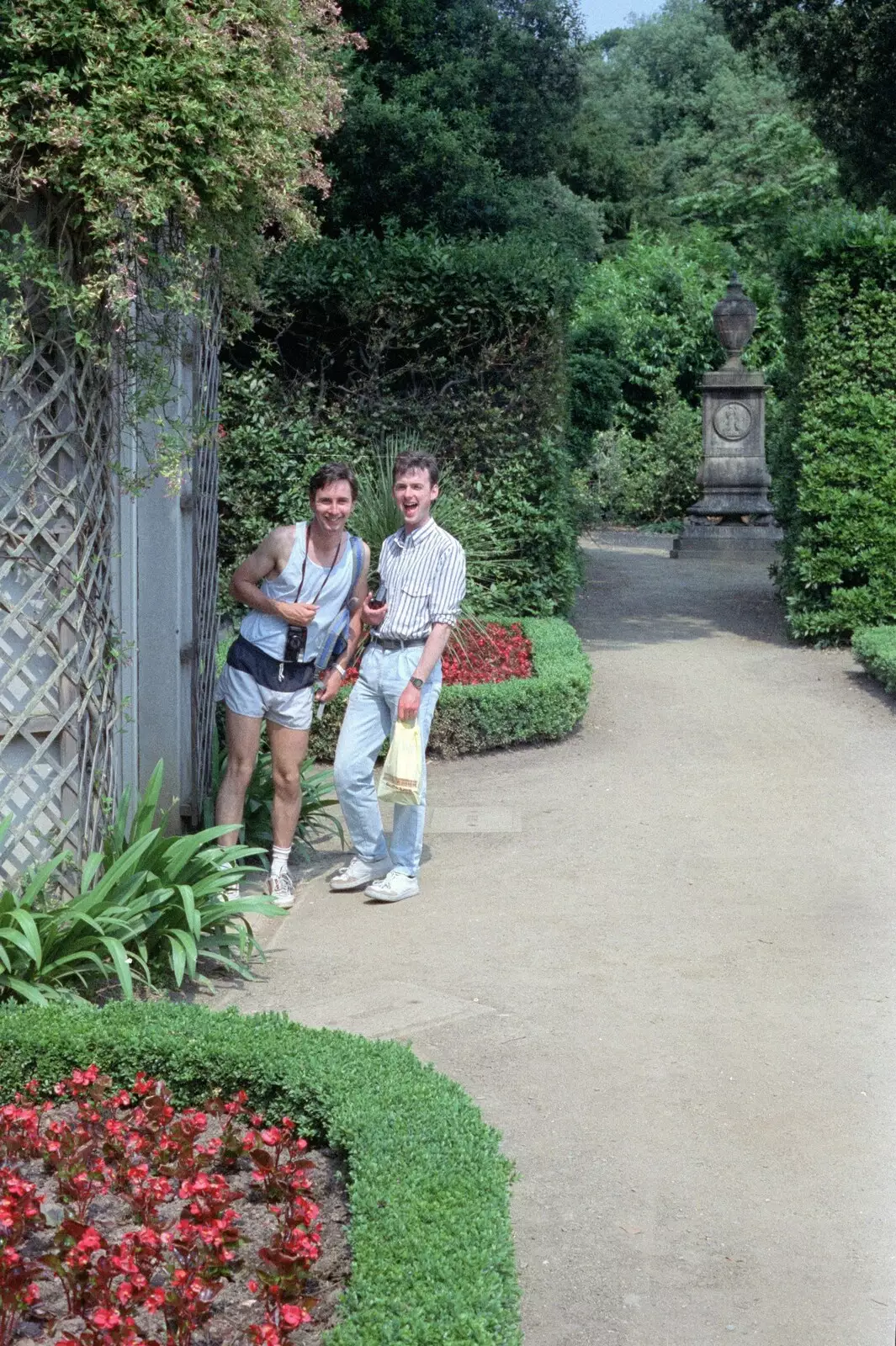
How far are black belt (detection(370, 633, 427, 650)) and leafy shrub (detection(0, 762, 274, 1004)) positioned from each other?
1210mm

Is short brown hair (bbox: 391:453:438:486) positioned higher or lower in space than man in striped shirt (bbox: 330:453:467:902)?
higher

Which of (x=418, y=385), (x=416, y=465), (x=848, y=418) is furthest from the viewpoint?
(x=848, y=418)

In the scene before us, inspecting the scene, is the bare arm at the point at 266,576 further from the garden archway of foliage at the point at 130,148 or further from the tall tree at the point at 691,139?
the tall tree at the point at 691,139

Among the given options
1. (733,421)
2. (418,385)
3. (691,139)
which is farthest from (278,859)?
(691,139)

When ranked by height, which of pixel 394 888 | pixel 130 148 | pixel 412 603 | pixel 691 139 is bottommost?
pixel 394 888

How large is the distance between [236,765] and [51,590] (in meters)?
1.45

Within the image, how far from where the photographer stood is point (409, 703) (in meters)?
6.29

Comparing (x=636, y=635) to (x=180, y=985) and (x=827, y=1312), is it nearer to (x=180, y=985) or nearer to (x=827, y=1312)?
(x=180, y=985)

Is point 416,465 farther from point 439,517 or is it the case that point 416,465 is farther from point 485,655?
point 439,517

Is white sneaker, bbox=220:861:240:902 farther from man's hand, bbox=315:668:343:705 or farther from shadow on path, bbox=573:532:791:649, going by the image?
shadow on path, bbox=573:532:791:649

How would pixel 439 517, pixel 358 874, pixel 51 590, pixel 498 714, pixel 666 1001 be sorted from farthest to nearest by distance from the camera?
pixel 439 517 → pixel 498 714 → pixel 358 874 → pixel 666 1001 → pixel 51 590

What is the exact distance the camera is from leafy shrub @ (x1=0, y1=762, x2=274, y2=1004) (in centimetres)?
488

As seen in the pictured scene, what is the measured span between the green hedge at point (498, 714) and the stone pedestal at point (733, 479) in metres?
11.4

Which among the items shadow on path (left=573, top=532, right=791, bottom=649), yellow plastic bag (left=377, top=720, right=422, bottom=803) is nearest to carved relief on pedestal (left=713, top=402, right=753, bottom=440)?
shadow on path (left=573, top=532, right=791, bottom=649)
